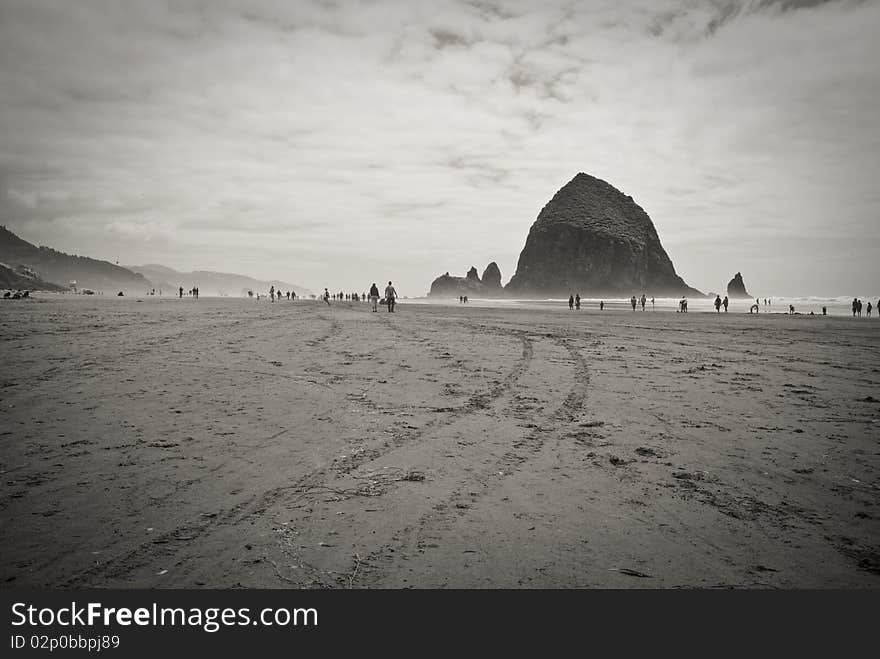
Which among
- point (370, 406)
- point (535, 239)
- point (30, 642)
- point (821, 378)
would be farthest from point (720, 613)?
point (535, 239)

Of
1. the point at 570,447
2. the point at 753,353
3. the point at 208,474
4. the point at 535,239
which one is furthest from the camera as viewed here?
the point at 535,239

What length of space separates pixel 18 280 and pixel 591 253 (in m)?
179

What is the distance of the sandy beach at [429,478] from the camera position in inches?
128

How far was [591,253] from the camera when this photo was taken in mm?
182750

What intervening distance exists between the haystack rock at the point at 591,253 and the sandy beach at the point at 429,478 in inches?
6798

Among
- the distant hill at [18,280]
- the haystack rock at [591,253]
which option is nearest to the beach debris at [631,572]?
the distant hill at [18,280]

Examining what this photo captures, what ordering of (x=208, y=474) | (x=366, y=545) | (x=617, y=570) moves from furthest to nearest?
(x=208, y=474) < (x=366, y=545) < (x=617, y=570)

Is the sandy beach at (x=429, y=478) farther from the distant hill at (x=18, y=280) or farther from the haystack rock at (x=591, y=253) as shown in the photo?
the haystack rock at (x=591, y=253)

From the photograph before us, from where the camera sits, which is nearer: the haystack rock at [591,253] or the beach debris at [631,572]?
the beach debris at [631,572]

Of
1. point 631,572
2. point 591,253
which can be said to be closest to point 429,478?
point 631,572

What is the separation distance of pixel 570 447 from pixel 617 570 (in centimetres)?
257

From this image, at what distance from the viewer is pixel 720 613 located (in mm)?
2963

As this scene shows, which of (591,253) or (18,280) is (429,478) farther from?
(591,253)

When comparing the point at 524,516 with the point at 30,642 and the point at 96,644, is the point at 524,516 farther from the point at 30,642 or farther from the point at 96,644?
the point at 30,642
